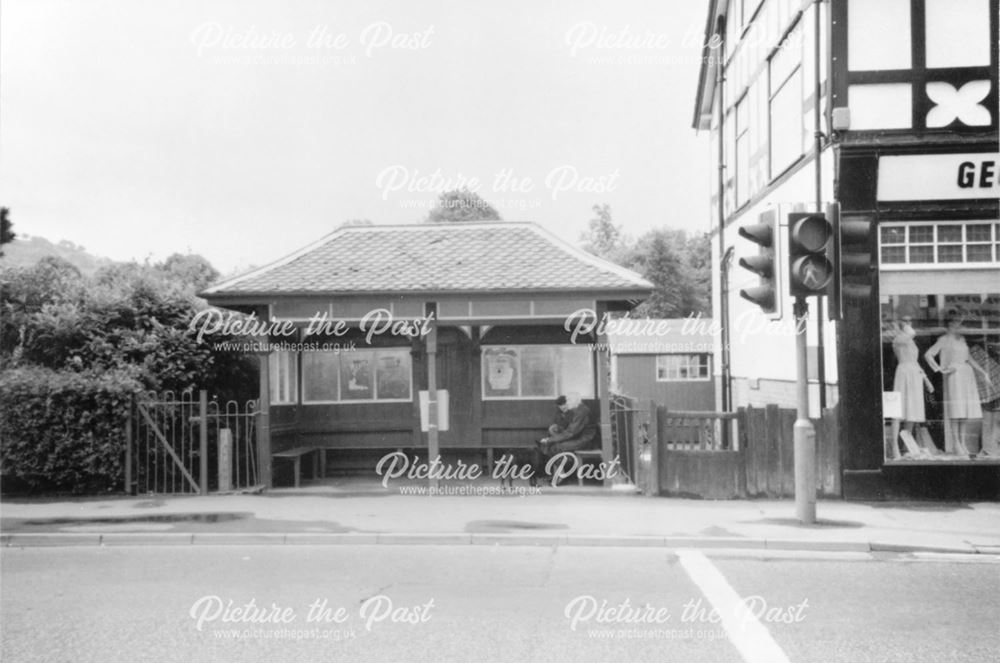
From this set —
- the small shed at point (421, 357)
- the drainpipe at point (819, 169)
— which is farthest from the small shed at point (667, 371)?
the drainpipe at point (819, 169)

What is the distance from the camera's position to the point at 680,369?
3350cm

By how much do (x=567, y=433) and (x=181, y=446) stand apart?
18.5 ft

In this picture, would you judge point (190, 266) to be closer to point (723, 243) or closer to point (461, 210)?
point (723, 243)

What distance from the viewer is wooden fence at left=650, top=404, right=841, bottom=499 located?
12.2 meters

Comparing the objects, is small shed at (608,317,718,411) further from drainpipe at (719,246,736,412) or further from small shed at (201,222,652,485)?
small shed at (201,222,652,485)

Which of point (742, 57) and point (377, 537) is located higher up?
point (742, 57)

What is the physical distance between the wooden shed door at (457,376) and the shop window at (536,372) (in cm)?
30

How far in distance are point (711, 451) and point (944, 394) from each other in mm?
3269

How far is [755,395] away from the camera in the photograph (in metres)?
17.3

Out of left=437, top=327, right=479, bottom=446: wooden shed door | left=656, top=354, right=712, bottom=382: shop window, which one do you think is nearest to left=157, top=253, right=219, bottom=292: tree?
left=656, top=354, right=712, bottom=382: shop window

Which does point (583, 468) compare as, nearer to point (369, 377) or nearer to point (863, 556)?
point (369, 377)

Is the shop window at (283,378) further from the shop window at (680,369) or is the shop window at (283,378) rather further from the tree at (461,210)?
the tree at (461,210)

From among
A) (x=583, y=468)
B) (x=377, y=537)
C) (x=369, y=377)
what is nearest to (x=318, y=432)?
(x=369, y=377)

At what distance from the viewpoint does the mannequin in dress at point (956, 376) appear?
1231 cm
